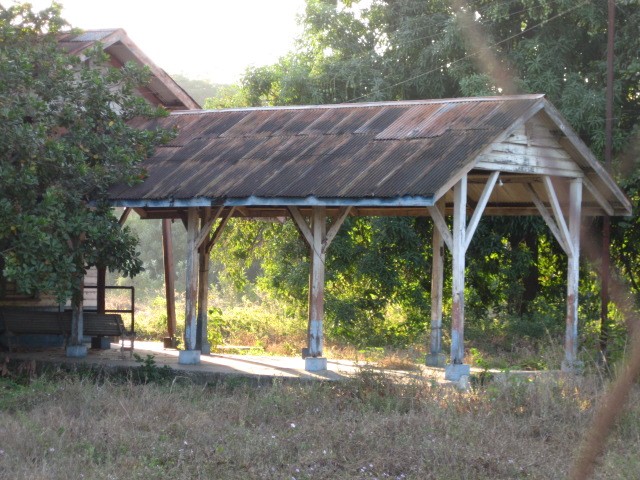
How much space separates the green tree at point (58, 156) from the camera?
1112 cm

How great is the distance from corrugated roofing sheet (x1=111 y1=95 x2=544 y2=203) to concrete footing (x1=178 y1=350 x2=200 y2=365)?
7.61 ft

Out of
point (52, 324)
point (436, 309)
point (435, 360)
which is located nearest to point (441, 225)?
point (436, 309)

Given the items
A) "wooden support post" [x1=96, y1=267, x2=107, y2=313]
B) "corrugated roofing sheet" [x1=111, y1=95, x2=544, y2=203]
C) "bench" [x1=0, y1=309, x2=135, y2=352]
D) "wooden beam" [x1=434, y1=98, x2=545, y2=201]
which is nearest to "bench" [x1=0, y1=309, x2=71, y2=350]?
"bench" [x1=0, y1=309, x2=135, y2=352]

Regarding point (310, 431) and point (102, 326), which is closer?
point (310, 431)

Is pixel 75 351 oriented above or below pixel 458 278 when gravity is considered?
below

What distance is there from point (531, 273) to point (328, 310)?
4.57 m

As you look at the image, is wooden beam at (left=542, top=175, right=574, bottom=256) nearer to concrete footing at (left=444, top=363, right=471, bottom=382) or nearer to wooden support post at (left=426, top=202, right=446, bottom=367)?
wooden support post at (left=426, top=202, right=446, bottom=367)

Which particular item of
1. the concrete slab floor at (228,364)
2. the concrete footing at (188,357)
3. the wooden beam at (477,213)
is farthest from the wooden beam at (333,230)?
the concrete footing at (188,357)

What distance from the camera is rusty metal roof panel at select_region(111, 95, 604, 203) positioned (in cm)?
1078

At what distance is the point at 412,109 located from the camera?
13.0m

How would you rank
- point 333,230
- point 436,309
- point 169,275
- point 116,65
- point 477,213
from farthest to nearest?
point 169,275, point 116,65, point 436,309, point 333,230, point 477,213

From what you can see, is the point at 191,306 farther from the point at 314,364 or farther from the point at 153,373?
the point at 314,364

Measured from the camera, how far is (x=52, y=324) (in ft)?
45.7

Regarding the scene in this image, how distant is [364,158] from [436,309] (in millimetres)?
3289
